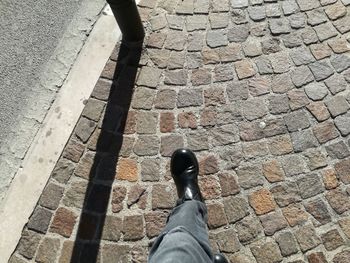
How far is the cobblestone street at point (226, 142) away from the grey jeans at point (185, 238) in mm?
313

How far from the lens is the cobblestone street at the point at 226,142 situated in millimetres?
3334

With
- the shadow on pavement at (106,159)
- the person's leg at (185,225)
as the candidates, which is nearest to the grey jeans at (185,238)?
the person's leg at (185,225)

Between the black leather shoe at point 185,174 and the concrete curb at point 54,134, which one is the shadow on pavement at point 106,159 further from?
the black leather shoe at point 185,174

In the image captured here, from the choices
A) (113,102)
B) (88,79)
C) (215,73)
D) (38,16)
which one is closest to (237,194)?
(215,73)

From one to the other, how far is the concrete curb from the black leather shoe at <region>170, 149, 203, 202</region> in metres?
0.99

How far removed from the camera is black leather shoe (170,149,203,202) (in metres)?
3.30

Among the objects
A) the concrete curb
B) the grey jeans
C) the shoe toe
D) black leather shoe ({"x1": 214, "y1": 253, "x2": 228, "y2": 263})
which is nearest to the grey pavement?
the concrete curb

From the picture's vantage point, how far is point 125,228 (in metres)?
3.42

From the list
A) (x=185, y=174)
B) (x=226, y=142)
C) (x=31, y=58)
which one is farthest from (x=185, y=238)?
(x=31, y=58)

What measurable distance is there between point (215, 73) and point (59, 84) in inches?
54.7

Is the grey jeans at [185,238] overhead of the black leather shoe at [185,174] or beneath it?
beneath

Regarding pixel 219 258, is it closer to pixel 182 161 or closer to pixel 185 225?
pixel 185 225

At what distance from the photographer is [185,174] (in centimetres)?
333

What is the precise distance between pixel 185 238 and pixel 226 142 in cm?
105
